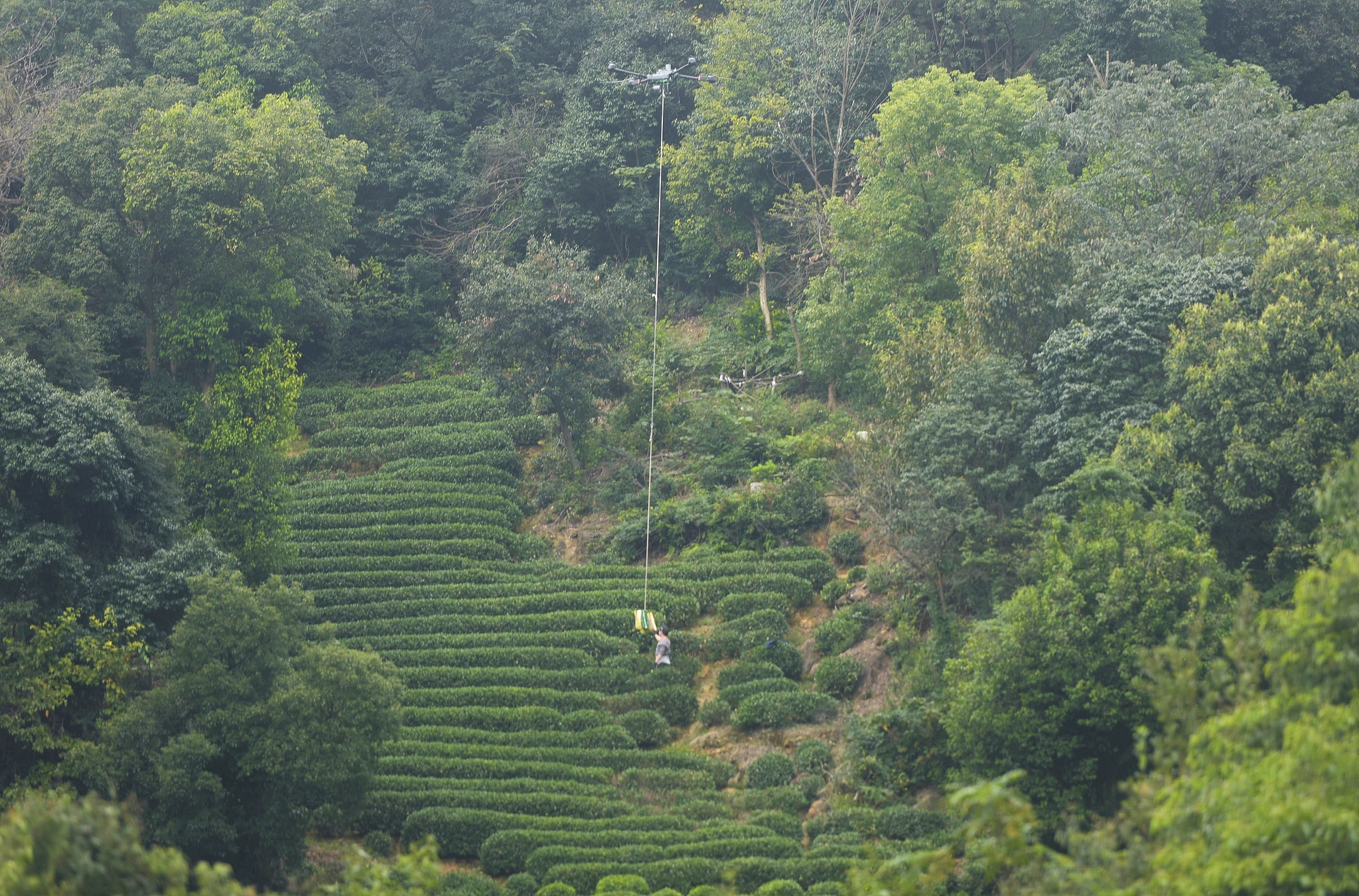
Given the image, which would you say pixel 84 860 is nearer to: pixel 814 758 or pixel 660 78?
pixel 814 758

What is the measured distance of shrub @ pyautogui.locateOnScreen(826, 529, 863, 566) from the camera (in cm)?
3075

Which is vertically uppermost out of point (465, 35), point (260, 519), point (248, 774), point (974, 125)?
point (465, 35)

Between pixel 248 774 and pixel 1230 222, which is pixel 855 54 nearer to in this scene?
pixel 1230 222

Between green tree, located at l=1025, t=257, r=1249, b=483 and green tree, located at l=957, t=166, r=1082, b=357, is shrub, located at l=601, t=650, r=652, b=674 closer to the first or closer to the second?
green tree, located at l=1025, t=257, r=1249, b=483

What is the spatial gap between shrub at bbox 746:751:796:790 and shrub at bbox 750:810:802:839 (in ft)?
4.18

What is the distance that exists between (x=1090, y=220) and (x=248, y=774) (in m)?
19.3

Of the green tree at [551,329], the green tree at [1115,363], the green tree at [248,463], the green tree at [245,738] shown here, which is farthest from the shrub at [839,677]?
the green tree at [248,463]

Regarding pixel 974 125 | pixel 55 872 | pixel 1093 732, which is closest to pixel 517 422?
pixel 974 125

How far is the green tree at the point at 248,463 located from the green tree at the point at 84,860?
19432 mm

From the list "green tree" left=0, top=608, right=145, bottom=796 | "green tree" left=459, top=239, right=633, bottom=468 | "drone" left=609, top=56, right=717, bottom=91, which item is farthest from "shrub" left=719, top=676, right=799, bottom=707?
"drone" left=609, top=56, right=717, bottom=91

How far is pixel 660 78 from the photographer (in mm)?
39688

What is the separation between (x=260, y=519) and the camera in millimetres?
30562

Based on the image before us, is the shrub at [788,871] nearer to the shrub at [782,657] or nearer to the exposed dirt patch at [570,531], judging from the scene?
the shrub at [782,657]

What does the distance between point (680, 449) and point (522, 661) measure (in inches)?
347
